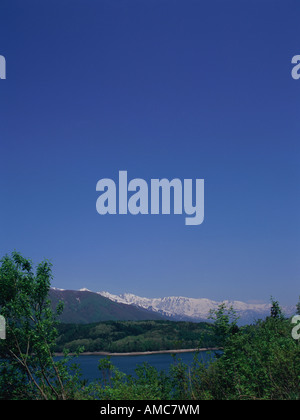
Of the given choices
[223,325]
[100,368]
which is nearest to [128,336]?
[223,325]

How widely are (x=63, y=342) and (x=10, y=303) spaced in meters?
118

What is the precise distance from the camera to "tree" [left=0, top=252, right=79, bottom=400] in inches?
341

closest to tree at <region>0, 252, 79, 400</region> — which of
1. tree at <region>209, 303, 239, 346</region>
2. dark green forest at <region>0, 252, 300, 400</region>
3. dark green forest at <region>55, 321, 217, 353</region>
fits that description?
dark green forest at <region>0, 252, 300, 400</region>

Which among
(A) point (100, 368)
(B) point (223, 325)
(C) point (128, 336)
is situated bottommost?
(C) point (128, 336)

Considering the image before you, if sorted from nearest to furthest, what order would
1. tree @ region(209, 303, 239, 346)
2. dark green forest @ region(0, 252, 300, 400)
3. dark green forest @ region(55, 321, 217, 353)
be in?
dark green forest @ region(0, 252, 300, 400)
tree @ region(209, 303, 239, 346)
dark green forest @ region(55, 321, 217, 353)

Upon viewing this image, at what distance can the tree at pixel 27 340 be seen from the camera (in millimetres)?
8672

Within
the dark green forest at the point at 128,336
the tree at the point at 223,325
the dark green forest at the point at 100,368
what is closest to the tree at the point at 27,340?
the dark green forest at the point at 100,368

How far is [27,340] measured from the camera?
880 centimetres

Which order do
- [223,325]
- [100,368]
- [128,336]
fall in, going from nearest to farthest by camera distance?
[100,368]
[223,325]
[128,336]

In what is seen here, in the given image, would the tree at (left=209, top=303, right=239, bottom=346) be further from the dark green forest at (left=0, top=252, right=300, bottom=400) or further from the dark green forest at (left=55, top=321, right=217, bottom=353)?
the dark green forest at (left=55, top=321, right=217, bottom=353)

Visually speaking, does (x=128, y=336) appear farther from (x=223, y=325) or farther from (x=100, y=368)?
(x=100, y=368)

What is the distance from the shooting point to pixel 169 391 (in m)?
9.89

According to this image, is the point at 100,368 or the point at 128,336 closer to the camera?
the point at 100,368
